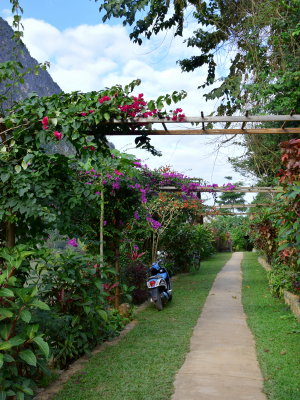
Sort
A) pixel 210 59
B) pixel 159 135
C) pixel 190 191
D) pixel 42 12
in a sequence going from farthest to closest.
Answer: pixel 190 191 < pixel 210 59 < pixel 159 135 < pixel 42 12

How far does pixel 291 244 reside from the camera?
454cm

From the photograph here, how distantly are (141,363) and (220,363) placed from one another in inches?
32.6

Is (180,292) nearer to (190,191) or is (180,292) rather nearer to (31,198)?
(190,191)

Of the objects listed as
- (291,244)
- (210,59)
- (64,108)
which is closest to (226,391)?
(291,244)

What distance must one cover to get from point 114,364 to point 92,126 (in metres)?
2.71

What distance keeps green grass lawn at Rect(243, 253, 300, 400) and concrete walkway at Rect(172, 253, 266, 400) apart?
0.11 meters

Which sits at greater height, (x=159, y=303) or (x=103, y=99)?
(x=103, y=99)

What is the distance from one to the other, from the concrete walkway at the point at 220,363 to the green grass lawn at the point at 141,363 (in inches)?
5.0

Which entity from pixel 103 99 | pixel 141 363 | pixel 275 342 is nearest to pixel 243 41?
pixel 103 99

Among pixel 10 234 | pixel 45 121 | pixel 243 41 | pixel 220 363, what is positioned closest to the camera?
pixel 45 121

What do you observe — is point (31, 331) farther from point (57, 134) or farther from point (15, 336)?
point (57, 134)

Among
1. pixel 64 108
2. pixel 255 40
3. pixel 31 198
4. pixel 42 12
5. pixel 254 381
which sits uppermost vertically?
pixel 255 40

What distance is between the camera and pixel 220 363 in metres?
4.49

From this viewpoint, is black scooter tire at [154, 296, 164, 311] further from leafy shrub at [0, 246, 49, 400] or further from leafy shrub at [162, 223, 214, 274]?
leafy shrub at [162, 223, 214, 274]
